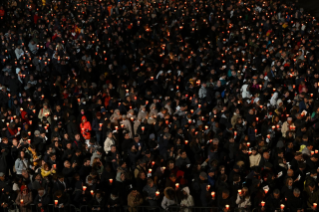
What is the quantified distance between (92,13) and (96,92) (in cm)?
886

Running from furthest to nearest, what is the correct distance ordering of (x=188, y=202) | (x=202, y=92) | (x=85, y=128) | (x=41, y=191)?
(x=202, y=92)
(x=85, y=128)
(x=41, y=191)
(x=188, y=202)

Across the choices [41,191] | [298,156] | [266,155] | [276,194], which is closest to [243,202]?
[276,194]

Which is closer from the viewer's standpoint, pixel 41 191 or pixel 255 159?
pixel 41 191

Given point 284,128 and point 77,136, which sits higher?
point 77,136

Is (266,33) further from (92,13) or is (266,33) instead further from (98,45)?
(92,13)

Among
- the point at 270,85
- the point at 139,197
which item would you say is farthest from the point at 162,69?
the point at 139,197

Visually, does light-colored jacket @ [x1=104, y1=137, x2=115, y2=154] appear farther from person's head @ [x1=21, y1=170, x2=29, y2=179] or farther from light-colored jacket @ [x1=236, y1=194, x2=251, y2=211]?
light-colored jacket @ [x1=236, y1=194, x2=251, y2=211]

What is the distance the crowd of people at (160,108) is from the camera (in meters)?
9.82

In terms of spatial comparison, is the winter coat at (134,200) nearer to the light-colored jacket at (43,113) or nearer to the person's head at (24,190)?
the person's head at (24,190)

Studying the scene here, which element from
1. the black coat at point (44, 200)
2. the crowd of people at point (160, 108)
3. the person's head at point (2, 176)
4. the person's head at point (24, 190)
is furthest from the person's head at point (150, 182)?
the person's head at point (2, 176)

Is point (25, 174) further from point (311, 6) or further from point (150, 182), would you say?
point (311, 6)

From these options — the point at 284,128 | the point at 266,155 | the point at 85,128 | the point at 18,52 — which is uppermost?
the point at 18,52

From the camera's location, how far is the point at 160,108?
14.0 m

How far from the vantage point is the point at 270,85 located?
46.6ft
